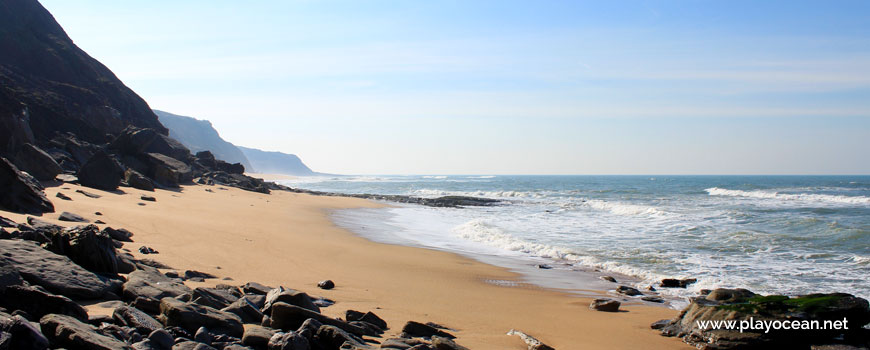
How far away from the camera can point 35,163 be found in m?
15.2

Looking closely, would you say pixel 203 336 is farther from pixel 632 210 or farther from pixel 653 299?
pixel 632 210

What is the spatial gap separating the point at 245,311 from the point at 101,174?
48.3 feet

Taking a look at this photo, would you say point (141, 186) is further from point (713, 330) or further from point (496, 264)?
point (713, 330)

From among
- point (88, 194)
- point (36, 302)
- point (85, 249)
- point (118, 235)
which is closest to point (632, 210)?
point (88, 194)

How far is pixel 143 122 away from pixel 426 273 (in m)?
34.7

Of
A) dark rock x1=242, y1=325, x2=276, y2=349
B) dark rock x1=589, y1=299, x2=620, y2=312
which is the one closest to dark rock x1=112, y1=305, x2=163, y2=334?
dark rock x1=242, y1=325, x2=276, y2=349

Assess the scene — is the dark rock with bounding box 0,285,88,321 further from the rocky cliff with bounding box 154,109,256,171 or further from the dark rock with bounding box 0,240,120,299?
the rocky cliff with bounding box 154,109,256,171

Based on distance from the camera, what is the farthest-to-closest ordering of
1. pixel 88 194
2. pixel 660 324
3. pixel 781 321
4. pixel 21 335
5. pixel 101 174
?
pixel 101 174
pixel 88 194
pixel 660 324
pixel 781 321
pixel 21 335

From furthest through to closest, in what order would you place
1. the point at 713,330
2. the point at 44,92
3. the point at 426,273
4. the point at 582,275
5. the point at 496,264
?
1. the point at 44,92
2. the point at 496,264
3. the point at 582,275
4. the point at 426,273
5. the point at 713,330

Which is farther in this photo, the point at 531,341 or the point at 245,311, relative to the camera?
the point at 531,341

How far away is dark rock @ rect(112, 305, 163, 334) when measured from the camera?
418 centimetres

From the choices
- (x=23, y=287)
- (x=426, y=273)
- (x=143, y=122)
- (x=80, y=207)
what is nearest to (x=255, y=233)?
(x=80, y=207)

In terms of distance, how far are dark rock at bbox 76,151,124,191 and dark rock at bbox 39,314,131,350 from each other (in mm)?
15028

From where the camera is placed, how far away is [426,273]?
33.9 ft
